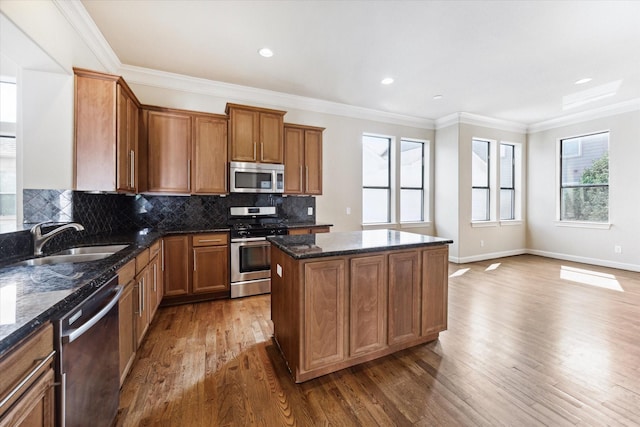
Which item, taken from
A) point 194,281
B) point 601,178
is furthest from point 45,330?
point 601,178

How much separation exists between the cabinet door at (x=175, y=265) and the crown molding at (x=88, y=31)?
2102mm

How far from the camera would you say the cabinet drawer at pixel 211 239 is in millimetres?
3309

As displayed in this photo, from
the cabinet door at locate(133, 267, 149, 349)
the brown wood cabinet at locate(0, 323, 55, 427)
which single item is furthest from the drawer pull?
the cabinet door at locate(133, 267, 149, 349)

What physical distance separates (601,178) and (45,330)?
775 centimetres

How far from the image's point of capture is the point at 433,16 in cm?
250

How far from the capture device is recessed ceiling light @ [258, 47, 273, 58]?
3071mm

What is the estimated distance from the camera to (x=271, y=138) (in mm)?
3855

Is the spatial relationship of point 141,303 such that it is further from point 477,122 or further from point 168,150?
point 477,122

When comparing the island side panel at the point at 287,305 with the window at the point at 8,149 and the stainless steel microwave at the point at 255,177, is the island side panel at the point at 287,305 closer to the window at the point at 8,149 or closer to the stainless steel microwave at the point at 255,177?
the stainless steel microwave at the point at 255,177

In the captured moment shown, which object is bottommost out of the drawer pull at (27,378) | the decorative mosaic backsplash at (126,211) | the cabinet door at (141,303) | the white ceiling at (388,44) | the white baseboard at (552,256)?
the white baseboard at (552,256)

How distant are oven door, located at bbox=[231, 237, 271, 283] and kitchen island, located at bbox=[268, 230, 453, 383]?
1.23 m

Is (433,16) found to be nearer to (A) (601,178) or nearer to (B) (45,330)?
(B) (45,330)

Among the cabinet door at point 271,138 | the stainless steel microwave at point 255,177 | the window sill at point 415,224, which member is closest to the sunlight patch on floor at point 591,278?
the window sill at point 415,224

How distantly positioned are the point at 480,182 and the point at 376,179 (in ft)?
8.07
